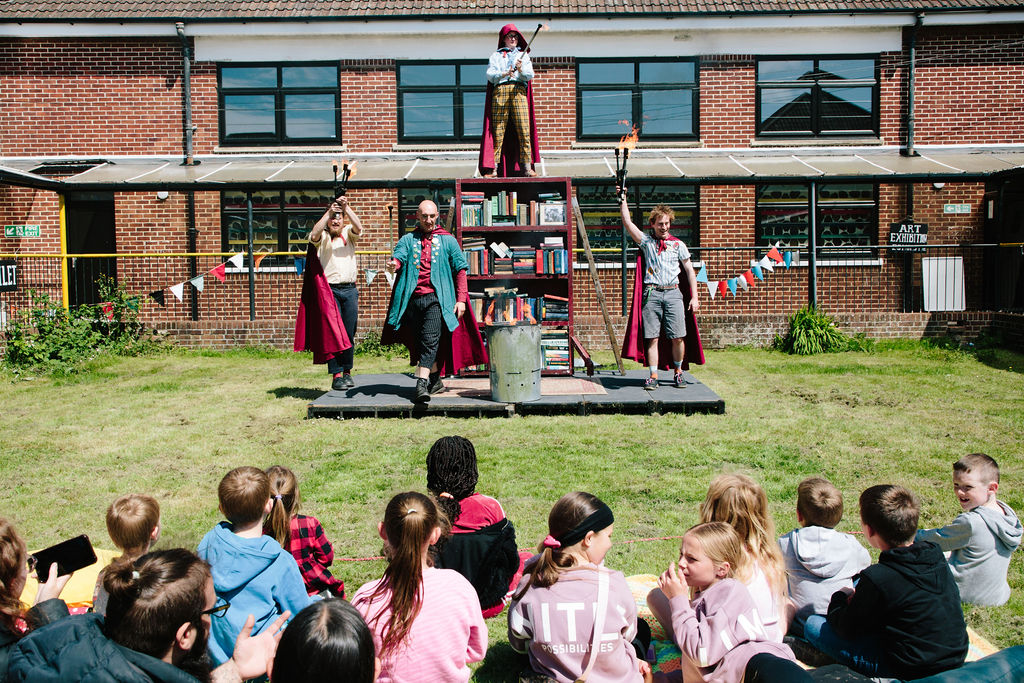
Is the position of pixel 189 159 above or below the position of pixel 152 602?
above

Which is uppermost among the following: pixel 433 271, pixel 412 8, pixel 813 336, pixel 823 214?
pixel 412 8

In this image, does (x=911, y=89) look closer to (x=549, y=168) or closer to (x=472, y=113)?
(x=549, y=168)

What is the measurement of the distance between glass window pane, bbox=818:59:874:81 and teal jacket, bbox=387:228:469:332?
1141 cm

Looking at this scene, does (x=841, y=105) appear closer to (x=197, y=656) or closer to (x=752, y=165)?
(x=752, y=165)

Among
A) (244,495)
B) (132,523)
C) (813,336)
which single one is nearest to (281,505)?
(244,495)

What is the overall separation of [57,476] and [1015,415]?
327 inches

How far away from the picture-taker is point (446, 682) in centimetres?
304

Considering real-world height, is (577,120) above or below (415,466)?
above

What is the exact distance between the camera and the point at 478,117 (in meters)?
17.4

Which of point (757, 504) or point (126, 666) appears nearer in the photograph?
point (126, 666)

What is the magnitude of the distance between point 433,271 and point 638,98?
9.98 meters

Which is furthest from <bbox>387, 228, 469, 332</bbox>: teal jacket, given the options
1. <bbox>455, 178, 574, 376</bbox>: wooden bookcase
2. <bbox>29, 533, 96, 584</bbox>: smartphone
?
<bbox>29, 533, 96, 584</bbox>: smartphone

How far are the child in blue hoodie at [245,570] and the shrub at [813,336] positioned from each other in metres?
11.5

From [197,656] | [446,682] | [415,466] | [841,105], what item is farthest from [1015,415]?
[841,105]
